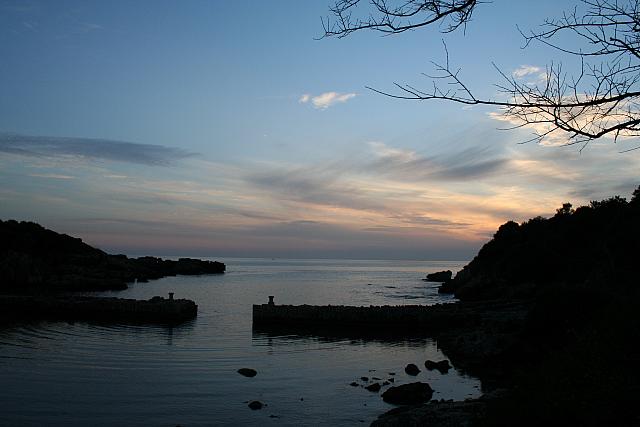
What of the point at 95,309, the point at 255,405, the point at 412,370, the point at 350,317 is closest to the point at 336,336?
the point at 350,317

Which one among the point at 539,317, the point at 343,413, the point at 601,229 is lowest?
the point at 343,413

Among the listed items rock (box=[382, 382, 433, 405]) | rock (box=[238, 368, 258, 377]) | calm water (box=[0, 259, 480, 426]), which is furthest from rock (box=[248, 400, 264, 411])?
rock (box=[238, 368, 258, 377])

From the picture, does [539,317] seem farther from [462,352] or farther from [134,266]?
[134,266]

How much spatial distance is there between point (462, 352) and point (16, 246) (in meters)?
87.6

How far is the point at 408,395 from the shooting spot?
57.0 ft

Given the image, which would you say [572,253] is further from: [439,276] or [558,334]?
[439,276]

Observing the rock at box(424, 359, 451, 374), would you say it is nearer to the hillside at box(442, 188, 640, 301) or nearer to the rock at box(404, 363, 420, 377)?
the rock at box(404, 363, 420, 377)

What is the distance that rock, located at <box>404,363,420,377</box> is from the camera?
22.6 meters

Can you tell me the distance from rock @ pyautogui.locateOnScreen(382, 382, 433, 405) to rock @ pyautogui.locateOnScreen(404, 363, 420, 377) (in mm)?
4874

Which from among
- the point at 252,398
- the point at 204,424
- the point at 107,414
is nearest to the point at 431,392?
the point at 252,398

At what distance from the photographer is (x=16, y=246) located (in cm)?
8894

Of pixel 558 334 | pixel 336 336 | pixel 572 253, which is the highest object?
pixel 572 253

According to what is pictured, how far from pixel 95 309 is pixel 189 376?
944 inches

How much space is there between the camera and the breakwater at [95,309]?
131 feet
